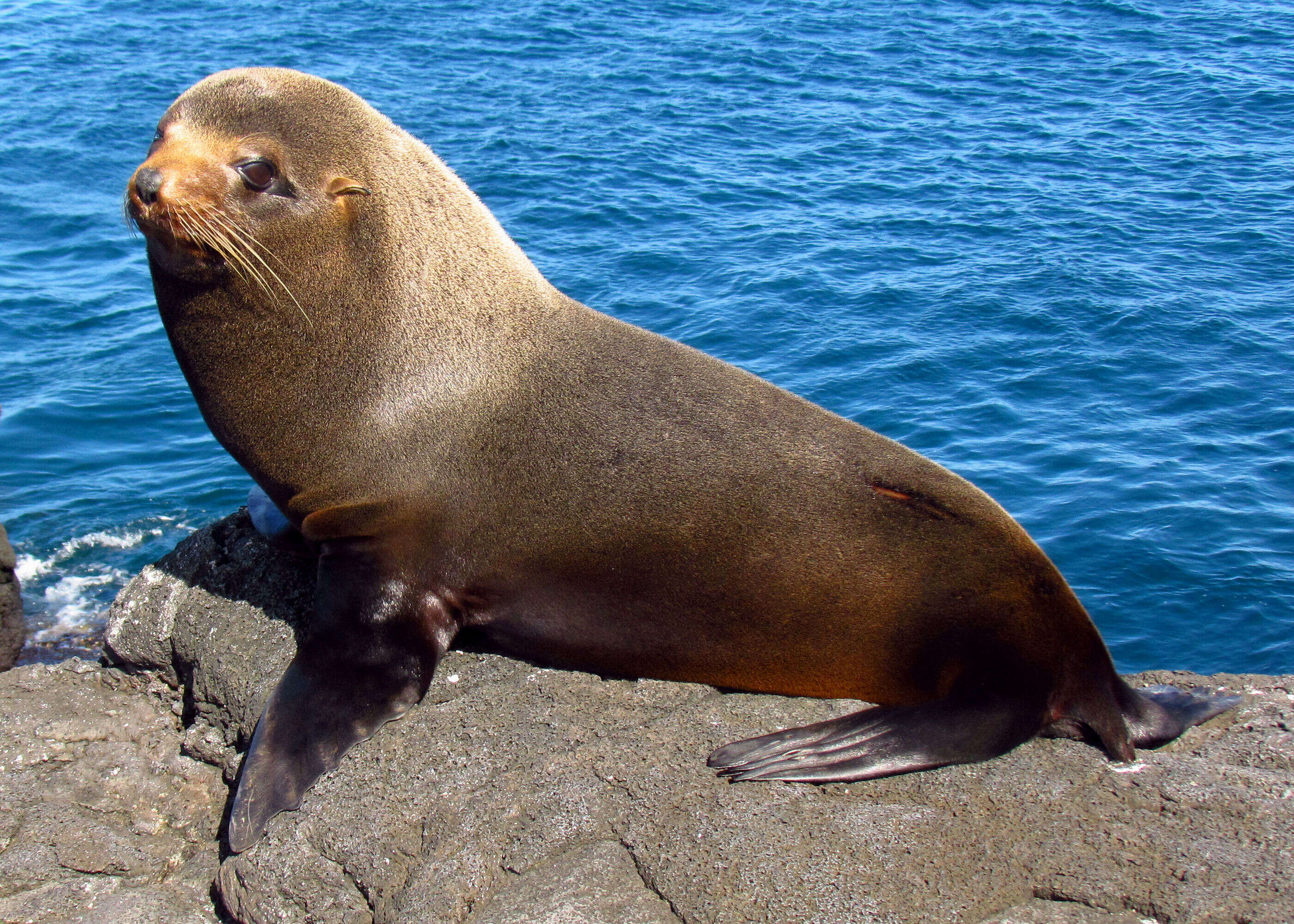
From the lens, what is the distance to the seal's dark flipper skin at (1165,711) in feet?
15.0

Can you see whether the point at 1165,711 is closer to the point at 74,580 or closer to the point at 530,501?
the point at 530,501

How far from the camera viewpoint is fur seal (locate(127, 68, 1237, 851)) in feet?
14.5

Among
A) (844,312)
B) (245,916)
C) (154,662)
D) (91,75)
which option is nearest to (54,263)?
(91,75)

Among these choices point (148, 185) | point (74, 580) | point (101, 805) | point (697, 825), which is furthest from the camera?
point (74, 580)

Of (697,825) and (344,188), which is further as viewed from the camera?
(344,188)

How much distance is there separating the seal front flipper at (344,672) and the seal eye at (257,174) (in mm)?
1399

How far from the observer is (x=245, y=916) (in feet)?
13.1

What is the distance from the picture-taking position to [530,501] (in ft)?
14.9

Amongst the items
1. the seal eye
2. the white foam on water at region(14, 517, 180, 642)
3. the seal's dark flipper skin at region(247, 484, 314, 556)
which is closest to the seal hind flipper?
the seal's dark flipper skin at region(247, 484, 314, 556)

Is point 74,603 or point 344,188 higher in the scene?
point 344,188

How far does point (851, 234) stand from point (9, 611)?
437 inches

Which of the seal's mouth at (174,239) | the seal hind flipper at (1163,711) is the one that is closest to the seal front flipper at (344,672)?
the seal's mouth at (174,239)

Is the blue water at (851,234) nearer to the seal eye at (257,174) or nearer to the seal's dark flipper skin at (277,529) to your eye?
the seal's dark flipper skin at (277,529)

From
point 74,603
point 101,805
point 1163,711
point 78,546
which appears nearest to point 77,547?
point 78,546
